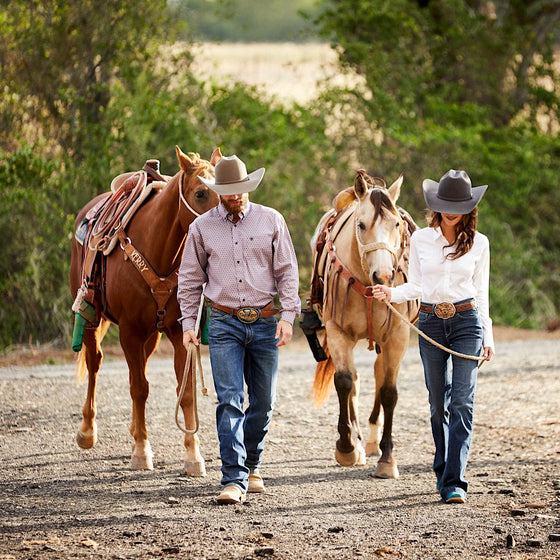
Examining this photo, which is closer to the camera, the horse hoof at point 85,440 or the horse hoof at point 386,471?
the horse hoof at point 386,471

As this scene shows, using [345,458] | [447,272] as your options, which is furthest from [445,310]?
[345,458]

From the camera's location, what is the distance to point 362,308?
7219 mm

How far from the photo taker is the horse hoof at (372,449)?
7.85 metres

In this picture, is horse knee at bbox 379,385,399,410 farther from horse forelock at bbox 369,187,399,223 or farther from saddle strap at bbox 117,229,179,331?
saddle strap at bbox 117,229,179,331

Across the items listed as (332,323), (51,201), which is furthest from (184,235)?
(51,201)

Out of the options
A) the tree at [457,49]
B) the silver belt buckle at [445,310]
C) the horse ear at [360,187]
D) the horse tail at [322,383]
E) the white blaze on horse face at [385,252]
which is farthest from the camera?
the tree at [457,49]

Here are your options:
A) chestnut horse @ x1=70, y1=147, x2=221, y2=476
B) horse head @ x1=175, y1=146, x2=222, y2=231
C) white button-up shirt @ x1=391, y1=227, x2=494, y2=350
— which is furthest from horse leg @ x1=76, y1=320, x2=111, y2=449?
white button-up shirt @ x1=391, y1=227, x2=494, y2=350

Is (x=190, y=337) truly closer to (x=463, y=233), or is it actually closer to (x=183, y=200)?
(x=183, y=200)

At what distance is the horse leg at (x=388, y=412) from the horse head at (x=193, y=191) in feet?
5.55

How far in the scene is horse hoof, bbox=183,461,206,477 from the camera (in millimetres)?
6918

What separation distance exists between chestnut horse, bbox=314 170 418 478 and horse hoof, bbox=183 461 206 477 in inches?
38.1

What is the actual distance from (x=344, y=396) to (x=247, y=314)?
1223 millimetres

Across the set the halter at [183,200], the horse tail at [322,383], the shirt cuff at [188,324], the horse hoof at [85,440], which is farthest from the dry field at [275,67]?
the shirt cuff at [188,324]

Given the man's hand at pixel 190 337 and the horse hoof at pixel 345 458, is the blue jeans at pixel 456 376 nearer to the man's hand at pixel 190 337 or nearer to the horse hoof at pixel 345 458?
the horse hoof at pixel 345 458
